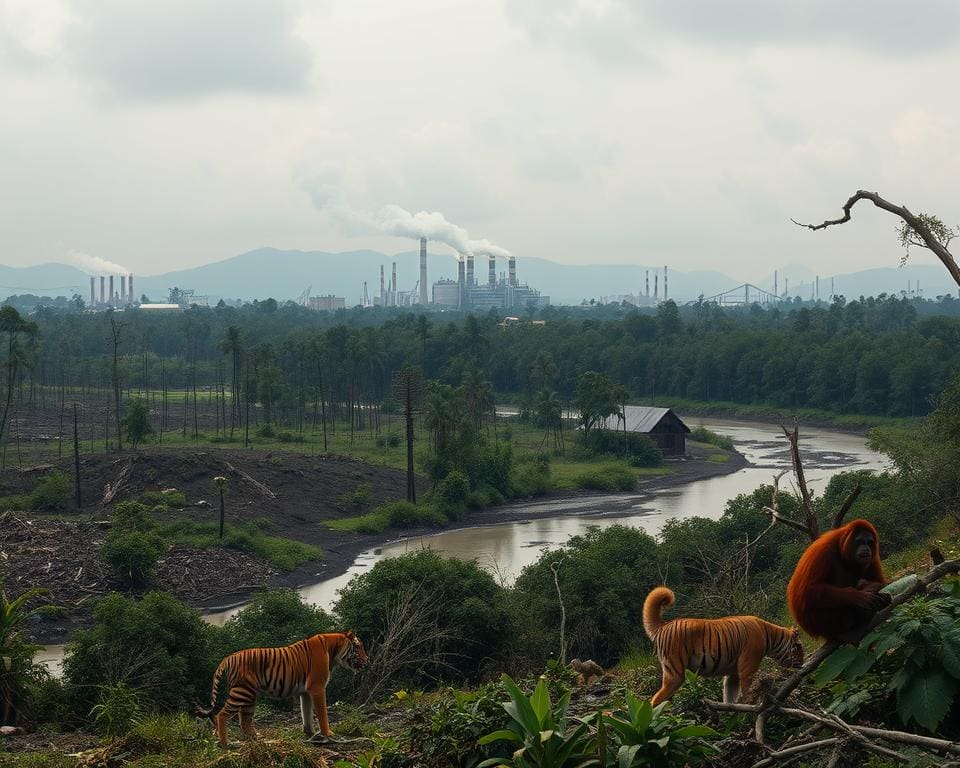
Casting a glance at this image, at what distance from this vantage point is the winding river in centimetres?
3688

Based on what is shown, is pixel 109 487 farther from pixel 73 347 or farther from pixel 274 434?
pixel 73 347

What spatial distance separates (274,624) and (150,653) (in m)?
3.26

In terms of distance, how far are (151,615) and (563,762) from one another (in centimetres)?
1310

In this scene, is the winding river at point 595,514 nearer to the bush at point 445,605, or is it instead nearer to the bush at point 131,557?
the bush at point 131,557

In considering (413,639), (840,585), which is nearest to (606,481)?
(413,639)

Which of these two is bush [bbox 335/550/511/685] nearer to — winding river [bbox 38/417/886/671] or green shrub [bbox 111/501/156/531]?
winding river [bbox 38/417/886/671]

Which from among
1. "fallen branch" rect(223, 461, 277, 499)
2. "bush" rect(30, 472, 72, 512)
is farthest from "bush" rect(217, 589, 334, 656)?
"bush" rect(30, 472, 72, 512)

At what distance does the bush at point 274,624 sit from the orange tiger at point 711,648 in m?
12.2

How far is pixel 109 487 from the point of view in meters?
45.9

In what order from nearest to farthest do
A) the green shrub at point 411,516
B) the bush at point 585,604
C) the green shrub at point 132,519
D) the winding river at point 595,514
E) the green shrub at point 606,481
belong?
the bush at point 585,604, the green shrub at point 132,519, the winding river at point 595,514, the green shrub at point 411,516, the green shrub at point 606,481

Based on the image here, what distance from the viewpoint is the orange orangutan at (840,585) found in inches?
248

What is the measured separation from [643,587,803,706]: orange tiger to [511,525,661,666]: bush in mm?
10084

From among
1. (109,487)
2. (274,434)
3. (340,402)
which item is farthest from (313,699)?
(340,402)

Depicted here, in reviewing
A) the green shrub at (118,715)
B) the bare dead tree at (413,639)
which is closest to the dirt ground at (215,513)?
the bare dead tree at (413,639)
